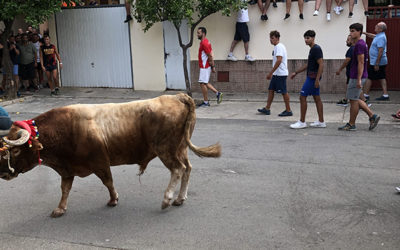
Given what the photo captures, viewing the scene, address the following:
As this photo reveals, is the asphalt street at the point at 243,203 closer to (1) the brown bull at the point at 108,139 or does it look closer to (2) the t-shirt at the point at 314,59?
(1) the brown bull at the point at 108,139

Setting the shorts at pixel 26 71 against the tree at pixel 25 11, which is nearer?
the tree at pixel 25 11

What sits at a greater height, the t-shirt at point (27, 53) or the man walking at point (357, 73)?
the t-shirt at point (27, 53)

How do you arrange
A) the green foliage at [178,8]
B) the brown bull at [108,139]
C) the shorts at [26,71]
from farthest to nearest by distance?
1. the shorts at [26,71]
2. the green foliage at [178,8]
3. the brown bull at [108,139]

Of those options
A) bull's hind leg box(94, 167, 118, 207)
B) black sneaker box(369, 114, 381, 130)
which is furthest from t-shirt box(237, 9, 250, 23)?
bull's hind leg box(94, 167, 118, 207)

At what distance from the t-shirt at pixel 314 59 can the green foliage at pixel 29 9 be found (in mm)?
7394

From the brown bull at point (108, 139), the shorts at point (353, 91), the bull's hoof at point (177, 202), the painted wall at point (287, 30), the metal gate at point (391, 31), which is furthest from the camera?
the painted wall at point (287, 30)

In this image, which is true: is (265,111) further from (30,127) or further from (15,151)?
(15,151)

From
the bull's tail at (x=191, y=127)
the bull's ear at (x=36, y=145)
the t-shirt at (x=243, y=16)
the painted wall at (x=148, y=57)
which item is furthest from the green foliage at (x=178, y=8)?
the bull's ear at (x=36, y=145)

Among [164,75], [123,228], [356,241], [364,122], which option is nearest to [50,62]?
[164,75]

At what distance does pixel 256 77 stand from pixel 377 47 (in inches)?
139

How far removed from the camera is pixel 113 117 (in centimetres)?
517

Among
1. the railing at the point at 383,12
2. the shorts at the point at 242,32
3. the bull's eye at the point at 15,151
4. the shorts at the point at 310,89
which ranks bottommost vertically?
the bull's eye at the point at 15,151

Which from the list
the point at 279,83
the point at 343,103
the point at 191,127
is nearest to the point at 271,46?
the point at 343,103

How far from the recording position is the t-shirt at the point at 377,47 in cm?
1129
